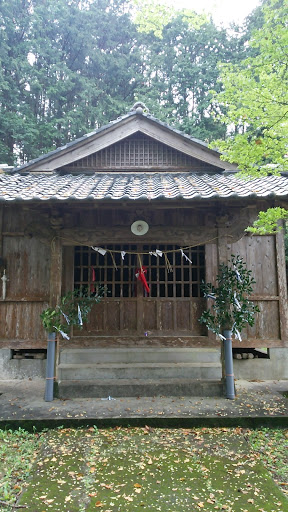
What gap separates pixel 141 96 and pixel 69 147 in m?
15.3

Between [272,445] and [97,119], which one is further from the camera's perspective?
[97,119]

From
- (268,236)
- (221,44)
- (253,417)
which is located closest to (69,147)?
(268,236)

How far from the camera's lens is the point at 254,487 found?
12.2ft

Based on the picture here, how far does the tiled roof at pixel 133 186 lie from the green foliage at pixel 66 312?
2112 millimetres

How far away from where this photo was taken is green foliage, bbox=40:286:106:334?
6254 mm

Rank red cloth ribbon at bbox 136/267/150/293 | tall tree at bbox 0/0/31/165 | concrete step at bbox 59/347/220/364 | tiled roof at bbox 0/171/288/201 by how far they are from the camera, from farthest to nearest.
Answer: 1. tall tree at bbox 0/0/31/165
2. concrete step at bbox 59/347/220/364
3. red cloth ribbon at bbox 136/267/150/293
4. tiled roof at bbox 0/171/288/201

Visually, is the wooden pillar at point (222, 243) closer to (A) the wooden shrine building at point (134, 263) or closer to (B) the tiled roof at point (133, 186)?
(A) the wooden shrine building at point (134, 263)

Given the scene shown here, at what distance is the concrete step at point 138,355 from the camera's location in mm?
7750

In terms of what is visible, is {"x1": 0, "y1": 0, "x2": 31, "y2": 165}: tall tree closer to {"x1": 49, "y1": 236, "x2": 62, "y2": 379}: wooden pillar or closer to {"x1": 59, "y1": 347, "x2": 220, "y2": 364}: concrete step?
{"x1": 49, "y1": 236, "x2": 62, "y2": 379}: wooden pillar

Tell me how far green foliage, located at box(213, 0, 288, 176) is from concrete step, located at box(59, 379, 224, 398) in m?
4.20

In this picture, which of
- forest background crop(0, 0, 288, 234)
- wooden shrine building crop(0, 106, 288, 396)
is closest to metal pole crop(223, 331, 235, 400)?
wooden shrine building crop(0, 106, 288, 396)

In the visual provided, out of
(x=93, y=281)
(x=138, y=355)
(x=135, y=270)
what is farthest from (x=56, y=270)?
(x=138, y=355)

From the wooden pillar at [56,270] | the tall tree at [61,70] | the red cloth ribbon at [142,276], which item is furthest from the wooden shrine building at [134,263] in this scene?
the tall tree at [61,70]

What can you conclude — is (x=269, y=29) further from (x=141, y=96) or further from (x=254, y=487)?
(x=141, y=96)
